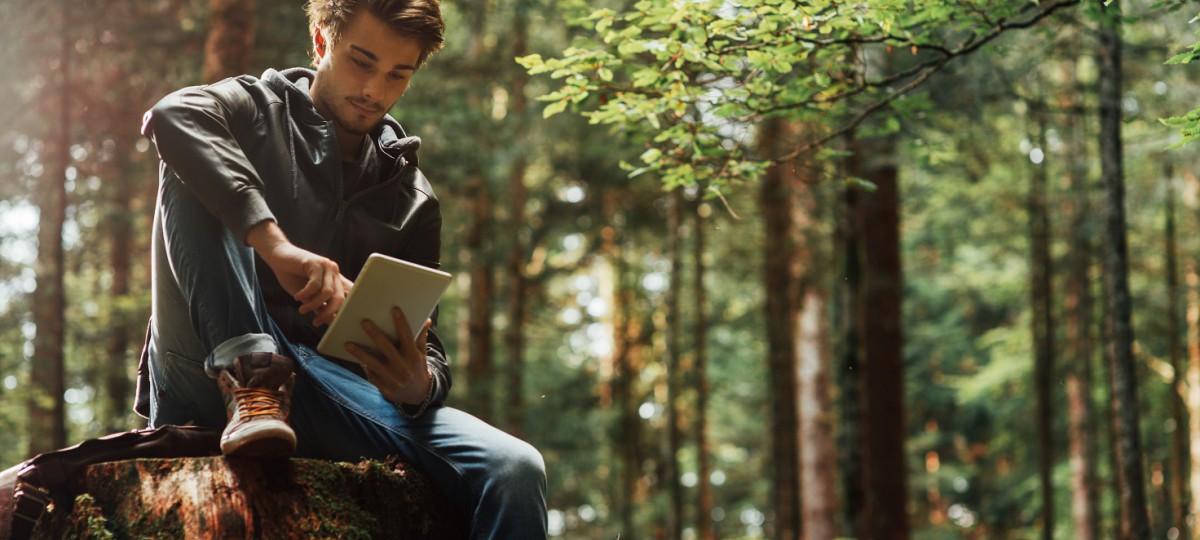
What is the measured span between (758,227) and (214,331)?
50.0 ft

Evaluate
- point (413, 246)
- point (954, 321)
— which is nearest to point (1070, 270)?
point (954, 321)

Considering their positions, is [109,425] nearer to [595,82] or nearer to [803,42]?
[595,82]

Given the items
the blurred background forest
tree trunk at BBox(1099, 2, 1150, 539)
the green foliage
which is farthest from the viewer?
tree trunk at BBox(1099, 2, 1150, 539)

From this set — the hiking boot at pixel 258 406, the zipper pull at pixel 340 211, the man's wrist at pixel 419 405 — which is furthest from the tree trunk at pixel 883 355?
the hiking boot at pixel 258 406

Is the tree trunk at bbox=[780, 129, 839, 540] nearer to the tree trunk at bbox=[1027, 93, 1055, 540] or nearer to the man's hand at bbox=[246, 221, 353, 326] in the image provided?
the tree trunk at bbox=[1027, 93, 1055, 540]

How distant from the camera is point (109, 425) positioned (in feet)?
35.8

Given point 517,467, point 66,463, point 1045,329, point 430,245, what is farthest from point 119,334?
point 1045,329

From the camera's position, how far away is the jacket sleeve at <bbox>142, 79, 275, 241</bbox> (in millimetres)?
2459

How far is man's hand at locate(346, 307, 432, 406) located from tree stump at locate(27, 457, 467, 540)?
0.89 ft

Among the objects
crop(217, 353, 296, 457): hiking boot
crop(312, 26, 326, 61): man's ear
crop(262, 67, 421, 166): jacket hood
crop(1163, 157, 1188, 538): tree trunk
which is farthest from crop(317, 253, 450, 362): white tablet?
crop(1163, 157, 1188, 538): tree trunk

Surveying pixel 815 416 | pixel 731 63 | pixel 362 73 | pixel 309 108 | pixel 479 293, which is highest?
pixel 731 63

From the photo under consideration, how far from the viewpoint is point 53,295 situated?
10836 mm

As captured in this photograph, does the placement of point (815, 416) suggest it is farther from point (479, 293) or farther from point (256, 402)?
point (256, 402)

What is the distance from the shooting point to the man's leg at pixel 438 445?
2697 mm
